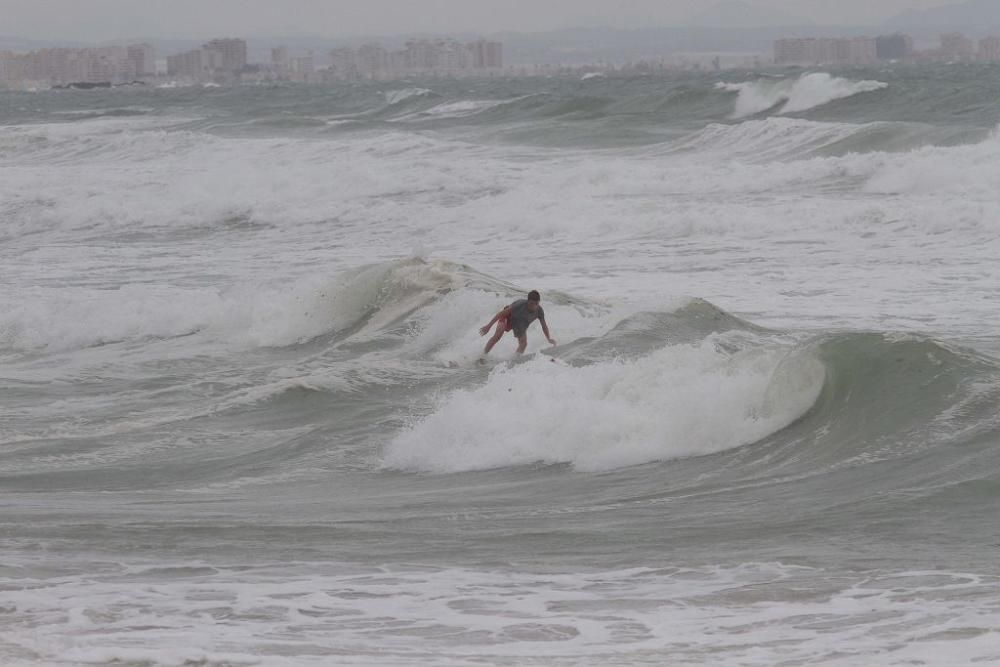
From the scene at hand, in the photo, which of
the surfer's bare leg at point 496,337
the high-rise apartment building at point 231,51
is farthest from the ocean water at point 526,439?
the high-rise apartment building at point 231,51

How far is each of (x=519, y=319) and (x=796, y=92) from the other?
127 ft

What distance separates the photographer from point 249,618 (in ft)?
21.6

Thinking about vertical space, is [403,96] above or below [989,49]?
below

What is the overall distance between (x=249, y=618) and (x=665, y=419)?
5040 millimetres

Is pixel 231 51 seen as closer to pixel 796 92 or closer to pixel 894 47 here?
pixel 894 47

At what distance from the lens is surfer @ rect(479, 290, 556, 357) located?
14516 mm

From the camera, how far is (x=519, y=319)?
1457 cm

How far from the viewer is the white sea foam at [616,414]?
1076cm

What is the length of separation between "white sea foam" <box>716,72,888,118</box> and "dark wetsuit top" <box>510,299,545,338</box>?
3463 cm

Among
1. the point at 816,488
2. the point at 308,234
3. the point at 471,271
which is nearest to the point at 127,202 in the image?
the point at 308,234

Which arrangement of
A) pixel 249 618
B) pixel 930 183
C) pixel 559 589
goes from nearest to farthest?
pixel 249 618 < pixel 559 589 < pixel 930 183

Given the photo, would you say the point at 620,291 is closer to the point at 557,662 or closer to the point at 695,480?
the point at 695,480

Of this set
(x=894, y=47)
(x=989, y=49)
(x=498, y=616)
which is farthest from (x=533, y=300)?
(x=894, y=47)

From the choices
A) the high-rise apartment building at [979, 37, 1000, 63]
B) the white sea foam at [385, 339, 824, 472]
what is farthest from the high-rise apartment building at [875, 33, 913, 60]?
the white sea foam at [385, 339, 824, 472]
